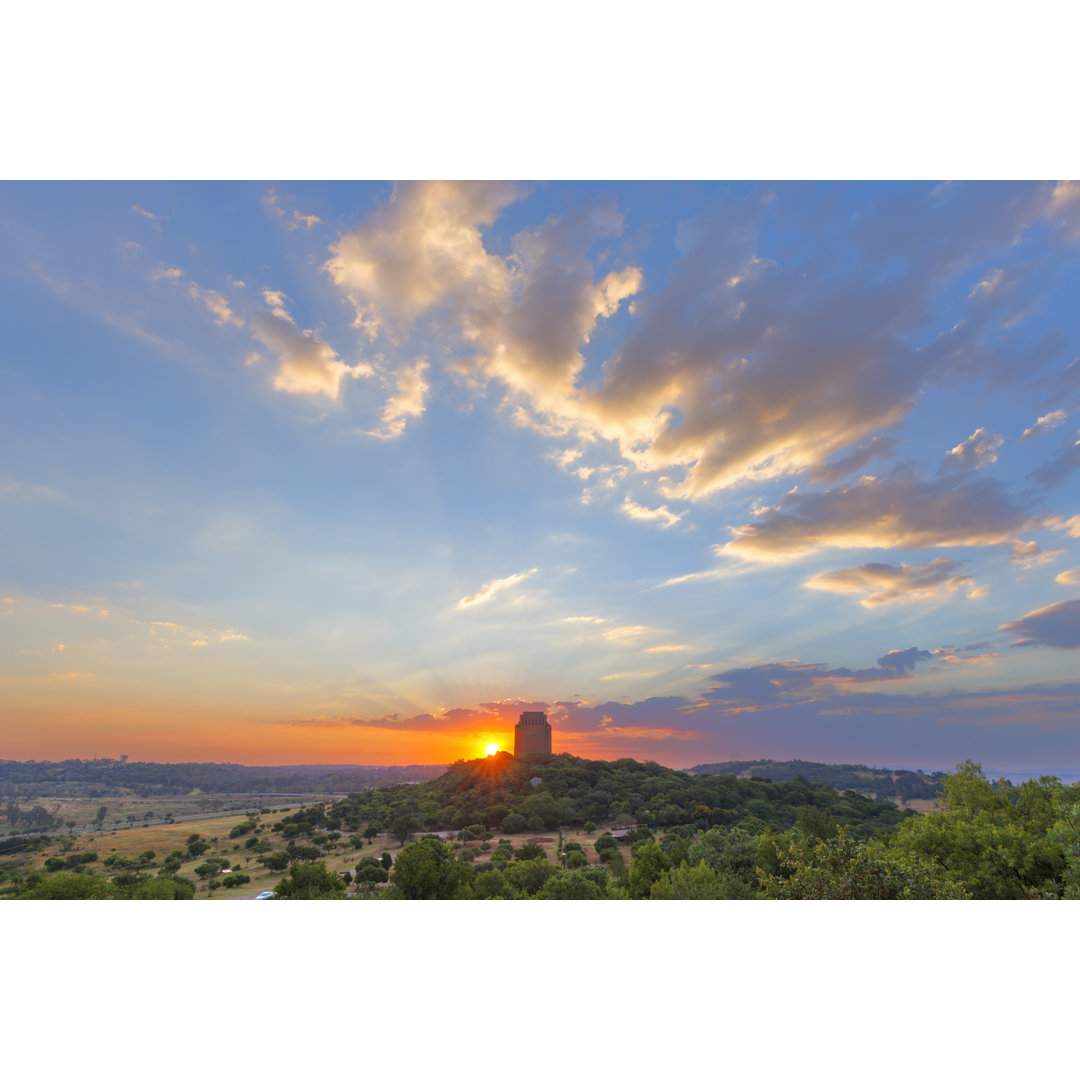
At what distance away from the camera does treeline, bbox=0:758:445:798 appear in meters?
119

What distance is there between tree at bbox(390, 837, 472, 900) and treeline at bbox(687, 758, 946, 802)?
9207cm

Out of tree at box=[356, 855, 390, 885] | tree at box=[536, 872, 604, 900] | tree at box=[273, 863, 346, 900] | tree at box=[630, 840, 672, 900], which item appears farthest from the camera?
tree at box=[356, 855, 390, 885]

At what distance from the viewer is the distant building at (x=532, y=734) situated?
333ft

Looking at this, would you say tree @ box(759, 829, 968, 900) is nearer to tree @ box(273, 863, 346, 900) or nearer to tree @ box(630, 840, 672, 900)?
tree @ box(630, 840, 672, 900)

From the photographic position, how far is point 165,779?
13875 centimetres

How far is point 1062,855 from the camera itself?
691 inches

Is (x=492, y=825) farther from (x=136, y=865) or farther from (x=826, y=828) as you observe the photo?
(x=826, y=828)

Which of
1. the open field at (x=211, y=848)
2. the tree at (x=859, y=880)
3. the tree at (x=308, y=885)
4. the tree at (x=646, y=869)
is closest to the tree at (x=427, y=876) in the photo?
the tree at (x=308, y=885)

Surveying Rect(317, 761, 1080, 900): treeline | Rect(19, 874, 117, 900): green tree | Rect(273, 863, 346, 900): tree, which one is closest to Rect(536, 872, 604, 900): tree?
Rect(317, 761, 1080, 900): treeline

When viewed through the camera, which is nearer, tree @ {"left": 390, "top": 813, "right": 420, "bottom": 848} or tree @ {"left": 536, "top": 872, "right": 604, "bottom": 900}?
tree @ {"left": 536, "top": 872, "right": 604, "bottom": 900}

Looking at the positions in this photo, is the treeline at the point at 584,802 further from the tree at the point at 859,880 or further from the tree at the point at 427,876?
the tree at the point at 859,880
